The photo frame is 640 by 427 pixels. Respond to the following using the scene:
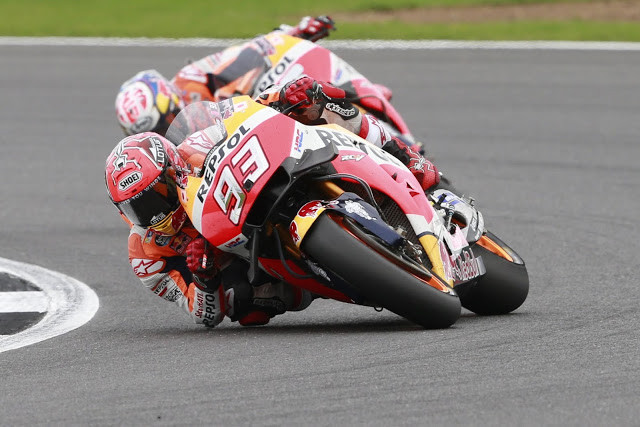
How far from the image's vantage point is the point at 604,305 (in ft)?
22.6

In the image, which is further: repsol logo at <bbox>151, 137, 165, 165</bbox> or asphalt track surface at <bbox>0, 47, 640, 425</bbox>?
repsol logo at <bbox>151, 137, 165, 165</bbox>

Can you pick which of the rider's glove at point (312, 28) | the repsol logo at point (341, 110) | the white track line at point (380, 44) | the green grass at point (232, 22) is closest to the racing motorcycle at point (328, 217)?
the repsol logo at point (341, 110)

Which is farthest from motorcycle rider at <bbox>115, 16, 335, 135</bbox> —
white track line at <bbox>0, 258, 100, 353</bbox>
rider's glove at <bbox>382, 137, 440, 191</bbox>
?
rider's glove at <bbox>382, 137, 440, 191</bbox>

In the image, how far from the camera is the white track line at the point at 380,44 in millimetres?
16609

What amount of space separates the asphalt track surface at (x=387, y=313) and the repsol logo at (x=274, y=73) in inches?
63.7

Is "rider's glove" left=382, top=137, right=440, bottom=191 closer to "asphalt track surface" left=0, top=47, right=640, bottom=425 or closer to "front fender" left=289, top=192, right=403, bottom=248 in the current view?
"asphalt track surface" left=0, top=47, right=640, bottom=425

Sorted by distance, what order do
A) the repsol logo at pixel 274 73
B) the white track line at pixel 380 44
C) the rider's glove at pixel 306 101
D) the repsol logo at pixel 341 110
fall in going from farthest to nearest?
the white track line at pixel 380 44
the repsol logo at pixel 274 73
the repsol logo at pixel 341 110
the rider's glove at pixel 306 101

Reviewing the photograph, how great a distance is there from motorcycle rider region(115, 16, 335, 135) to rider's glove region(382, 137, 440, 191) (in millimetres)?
2716

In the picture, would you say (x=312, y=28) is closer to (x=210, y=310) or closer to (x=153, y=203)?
(x=210, y=310)

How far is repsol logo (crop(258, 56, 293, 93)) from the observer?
9.51m

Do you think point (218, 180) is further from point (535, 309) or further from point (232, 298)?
point (535, 309)

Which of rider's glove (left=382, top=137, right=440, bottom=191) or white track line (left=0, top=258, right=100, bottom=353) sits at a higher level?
rider's glove (left=382, top=137, right=440, bottom=191)

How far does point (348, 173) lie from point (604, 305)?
1665 millimetres

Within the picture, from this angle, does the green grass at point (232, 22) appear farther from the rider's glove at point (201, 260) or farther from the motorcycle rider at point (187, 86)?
the rider's glove at point (201, 260)
